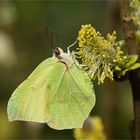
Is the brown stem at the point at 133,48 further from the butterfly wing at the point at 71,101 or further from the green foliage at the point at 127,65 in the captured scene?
the butterfly wing at the point at 71,101

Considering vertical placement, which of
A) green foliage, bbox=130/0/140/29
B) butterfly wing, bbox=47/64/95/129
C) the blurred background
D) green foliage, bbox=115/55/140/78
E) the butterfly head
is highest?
green foliage, bbox=130/0/140/29

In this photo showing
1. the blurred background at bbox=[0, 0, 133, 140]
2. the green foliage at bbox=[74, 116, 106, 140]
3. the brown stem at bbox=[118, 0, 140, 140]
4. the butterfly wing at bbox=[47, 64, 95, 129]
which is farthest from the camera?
the blurred background at bbox=[0, 0, 133, 140]

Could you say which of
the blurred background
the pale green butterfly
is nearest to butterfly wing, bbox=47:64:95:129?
the pale green butterfly

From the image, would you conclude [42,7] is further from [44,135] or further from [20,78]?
[44,135]

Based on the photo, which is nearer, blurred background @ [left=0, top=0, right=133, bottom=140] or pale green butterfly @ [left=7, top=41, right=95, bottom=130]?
pale green butterfly @ [left=7, top=41, right=95, bottom=130]

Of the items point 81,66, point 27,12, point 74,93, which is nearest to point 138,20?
point 81,66

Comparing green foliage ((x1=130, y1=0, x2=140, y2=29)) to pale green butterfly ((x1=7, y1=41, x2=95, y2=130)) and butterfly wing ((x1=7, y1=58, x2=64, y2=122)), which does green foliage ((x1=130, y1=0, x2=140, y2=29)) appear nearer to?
pale green butterfly ((x1=7, y1=41, x2=95, y2=130))

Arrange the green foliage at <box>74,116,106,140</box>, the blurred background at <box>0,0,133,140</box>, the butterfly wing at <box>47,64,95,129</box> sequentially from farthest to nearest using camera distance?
the blurred background at <box>0,0,133,140</box>, the green foliage at <box>74,116,106,140</box>, the butterfly wing at <box>47,64,95,129</box>

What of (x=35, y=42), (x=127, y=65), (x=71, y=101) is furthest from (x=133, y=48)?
(x=35, y=42)
